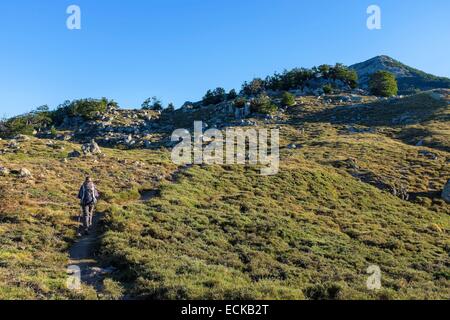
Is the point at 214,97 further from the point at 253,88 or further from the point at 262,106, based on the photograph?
the point at 262,106

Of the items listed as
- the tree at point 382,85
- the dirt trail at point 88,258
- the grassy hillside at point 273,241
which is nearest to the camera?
the grassy hillside at point 273,241

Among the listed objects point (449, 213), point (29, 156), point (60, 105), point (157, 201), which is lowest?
point (449, 213)

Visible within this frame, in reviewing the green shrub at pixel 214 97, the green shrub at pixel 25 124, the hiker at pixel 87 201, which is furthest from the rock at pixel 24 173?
the green shrub at pixel 214 97

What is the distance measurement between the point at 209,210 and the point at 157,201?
125 inches

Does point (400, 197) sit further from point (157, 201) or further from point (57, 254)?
point (57, 254)

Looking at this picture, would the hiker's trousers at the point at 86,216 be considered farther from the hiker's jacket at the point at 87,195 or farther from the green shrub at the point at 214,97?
the green shrub at the point at 214,97

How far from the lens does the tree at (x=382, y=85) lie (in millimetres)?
93062

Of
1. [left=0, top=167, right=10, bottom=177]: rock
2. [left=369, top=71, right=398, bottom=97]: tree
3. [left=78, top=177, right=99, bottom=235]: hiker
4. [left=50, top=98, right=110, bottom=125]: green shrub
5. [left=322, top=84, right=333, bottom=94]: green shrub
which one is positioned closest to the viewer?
[left=78, top=177, right=99, bottom=235]: hiker

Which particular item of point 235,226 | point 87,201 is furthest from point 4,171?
point 235,226

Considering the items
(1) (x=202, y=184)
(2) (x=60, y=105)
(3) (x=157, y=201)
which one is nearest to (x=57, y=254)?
(3) (x=157, y=201)

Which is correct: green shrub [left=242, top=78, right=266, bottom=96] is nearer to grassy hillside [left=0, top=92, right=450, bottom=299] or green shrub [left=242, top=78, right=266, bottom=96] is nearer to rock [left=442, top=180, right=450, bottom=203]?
grassy hillside [left=0, top=92, right=450, bottom=299]

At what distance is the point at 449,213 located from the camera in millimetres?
30672

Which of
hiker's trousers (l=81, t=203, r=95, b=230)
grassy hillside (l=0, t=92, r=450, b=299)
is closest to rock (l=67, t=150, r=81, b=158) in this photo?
grassy hillside (l=0, t=92, r=450, b=299)

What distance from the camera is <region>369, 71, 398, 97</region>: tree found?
93.1 meters
